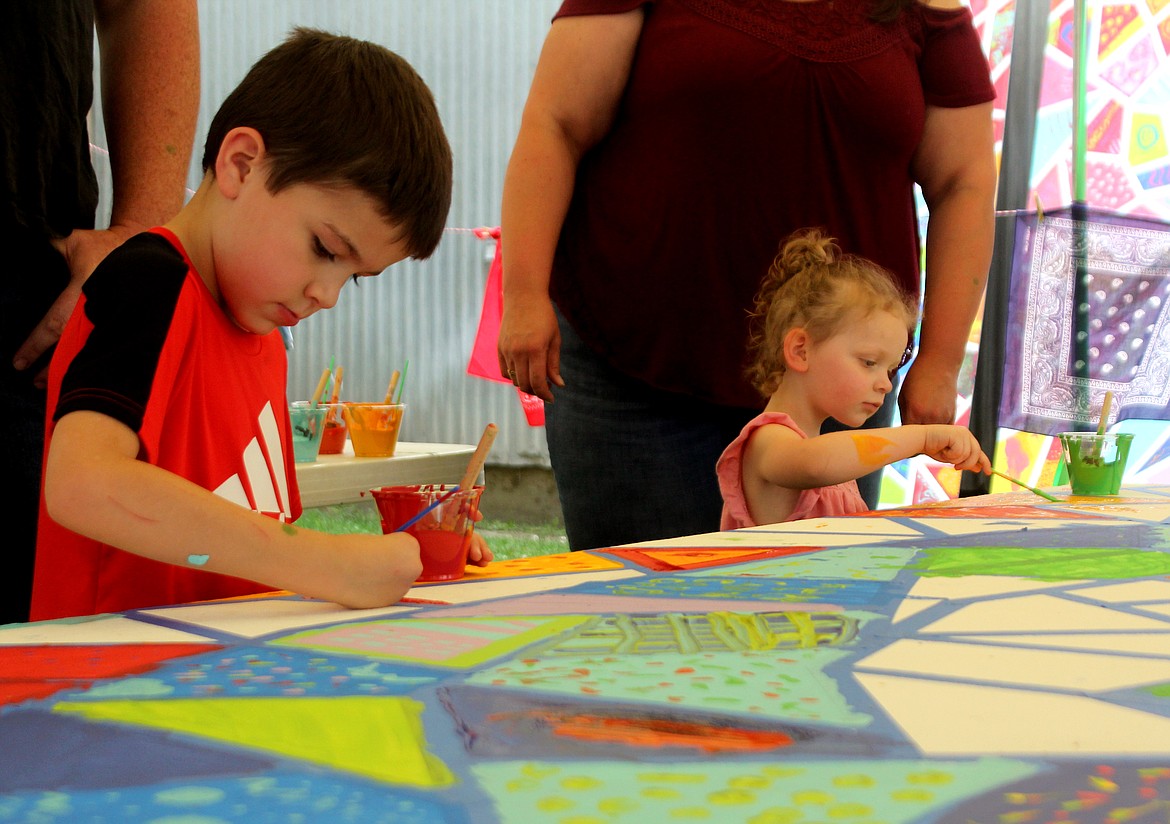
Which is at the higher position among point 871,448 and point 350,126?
point 350,126

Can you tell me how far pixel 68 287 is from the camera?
38.6 inches

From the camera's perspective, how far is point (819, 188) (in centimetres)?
129

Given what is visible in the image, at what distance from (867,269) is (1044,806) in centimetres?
112

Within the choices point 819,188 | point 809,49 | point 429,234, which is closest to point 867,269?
point 819,188

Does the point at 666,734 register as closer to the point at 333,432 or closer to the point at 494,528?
the point at 333,432

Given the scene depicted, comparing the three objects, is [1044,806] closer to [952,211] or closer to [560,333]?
[560,333]

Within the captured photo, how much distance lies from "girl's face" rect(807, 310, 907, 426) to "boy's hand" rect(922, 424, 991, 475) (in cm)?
14

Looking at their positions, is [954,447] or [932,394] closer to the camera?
[954,447]

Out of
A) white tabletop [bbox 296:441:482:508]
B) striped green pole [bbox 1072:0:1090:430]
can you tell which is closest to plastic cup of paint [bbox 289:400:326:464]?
white tabletop [bbox 296:441:482:508]

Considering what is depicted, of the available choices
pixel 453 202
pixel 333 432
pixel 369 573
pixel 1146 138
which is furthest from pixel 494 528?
pixel 369 573

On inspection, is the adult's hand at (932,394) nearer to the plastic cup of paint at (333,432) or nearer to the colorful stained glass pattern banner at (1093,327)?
the plastic cup of paint at (333,432)

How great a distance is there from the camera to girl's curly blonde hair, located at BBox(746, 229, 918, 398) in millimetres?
1332

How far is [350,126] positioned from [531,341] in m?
0.40

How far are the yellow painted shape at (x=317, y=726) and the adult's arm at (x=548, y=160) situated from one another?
84cm
